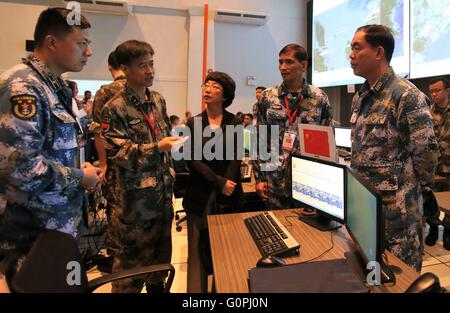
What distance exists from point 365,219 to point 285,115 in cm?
116

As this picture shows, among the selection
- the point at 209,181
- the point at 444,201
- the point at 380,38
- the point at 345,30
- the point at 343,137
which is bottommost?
the point at 444,201

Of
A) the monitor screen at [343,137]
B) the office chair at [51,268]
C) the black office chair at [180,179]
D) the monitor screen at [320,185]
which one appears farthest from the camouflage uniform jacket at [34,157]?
the monitor screen at [343,137]

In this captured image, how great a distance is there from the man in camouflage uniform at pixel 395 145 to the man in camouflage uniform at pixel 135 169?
113 centimetres

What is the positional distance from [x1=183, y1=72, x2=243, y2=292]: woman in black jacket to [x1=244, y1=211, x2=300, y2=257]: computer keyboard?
0.36m

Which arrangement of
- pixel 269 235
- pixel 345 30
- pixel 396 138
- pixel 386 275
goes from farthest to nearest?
pixel 345 30
pixel 396 138
pixel 269 235
pixel 386 275

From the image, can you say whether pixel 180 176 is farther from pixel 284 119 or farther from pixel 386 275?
pixel 386 275

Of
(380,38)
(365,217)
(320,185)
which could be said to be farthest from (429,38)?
(365,217)

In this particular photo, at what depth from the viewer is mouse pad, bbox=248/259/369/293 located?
0.88 metres

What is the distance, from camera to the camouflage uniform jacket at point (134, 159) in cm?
159

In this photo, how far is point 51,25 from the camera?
122 cm

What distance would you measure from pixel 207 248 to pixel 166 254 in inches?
10.1

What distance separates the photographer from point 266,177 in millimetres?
2100

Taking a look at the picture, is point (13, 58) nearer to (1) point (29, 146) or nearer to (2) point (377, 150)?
(1) point (29, 146)
